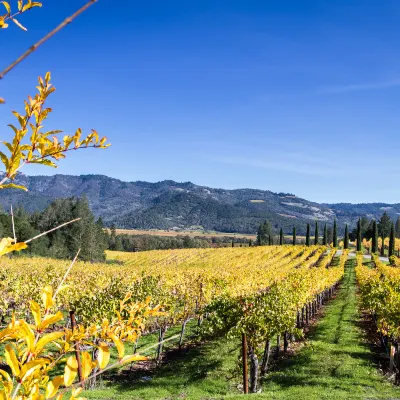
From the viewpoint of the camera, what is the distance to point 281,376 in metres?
12.5

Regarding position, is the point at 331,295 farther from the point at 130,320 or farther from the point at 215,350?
the point at 130,320

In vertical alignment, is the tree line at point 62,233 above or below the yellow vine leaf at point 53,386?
below

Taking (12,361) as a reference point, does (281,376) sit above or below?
below

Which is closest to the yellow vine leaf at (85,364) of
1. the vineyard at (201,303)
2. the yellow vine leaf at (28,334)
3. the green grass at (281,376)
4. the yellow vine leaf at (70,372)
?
the yellow vine leaf at (70,372)

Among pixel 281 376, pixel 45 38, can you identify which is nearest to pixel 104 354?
pixel 45 38

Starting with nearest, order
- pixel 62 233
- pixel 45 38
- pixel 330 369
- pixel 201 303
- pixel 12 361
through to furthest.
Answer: pixel 45 38
pixel 12 361
pixel 330 369
pixel 201 303
pixel 62 233

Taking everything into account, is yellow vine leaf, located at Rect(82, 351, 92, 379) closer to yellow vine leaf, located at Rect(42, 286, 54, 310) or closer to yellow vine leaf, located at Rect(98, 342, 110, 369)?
yellow vine leaf, located at Rect(98, 342, 110, 369)

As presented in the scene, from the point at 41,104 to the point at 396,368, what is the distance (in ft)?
46.2

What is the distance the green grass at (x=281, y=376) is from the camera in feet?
34.9

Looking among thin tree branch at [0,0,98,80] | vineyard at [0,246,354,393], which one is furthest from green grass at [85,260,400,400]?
thin tree branch at [0,0,98,80]

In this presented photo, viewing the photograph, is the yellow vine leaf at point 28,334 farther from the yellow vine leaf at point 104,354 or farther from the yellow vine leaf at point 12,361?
the yellow vine leaf at point 104,354

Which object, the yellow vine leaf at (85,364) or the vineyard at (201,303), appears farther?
the vineyard at (201,303)

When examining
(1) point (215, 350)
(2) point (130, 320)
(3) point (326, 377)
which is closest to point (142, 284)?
(1) point (215, 350)

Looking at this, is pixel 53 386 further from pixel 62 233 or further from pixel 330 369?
pixel 62 233
